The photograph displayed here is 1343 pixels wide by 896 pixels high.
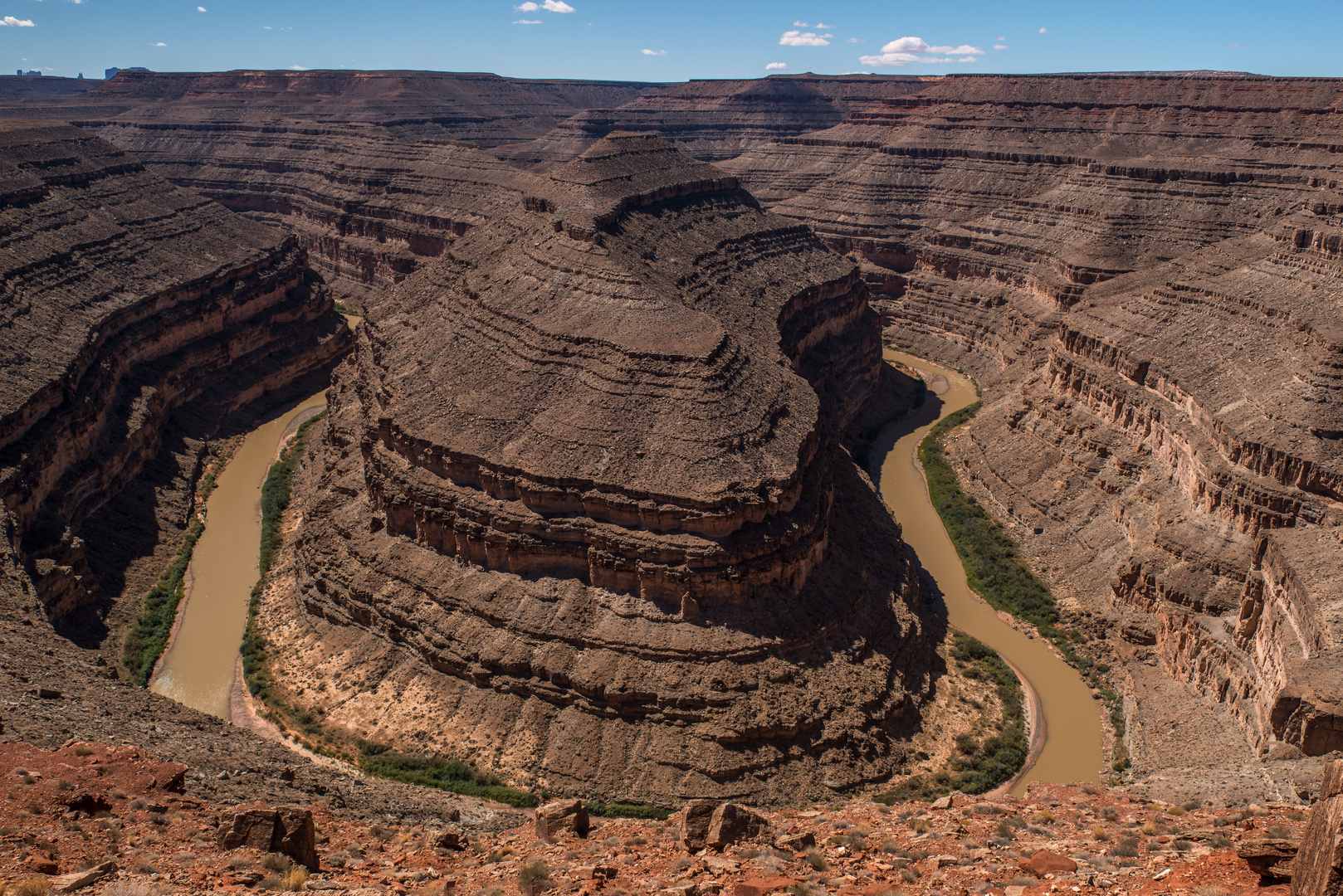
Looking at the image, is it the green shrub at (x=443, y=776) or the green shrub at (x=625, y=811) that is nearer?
the green shrub at (x=625, y=811)

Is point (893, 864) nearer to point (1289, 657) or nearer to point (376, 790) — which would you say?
point (376, 790)

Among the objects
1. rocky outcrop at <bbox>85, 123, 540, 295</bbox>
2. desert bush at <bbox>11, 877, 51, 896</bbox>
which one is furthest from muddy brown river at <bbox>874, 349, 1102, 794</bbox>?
rocky outcrop at <bbox>85, 123, 540, 295</bbox>

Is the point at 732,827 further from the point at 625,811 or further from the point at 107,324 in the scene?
the point at 107,324

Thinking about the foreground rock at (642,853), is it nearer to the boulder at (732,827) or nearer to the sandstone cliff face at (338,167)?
the boulder at (732,827)

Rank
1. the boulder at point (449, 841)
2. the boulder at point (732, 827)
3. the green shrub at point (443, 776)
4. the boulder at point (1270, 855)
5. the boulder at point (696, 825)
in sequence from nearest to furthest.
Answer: the boulder at point (1270, 855), the boulder at point (732, 827), the boulder at point (696, 825), the boulder at point (449, 841), the green shrub at point (443, 776)

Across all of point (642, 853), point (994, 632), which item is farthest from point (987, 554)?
point (642, 853)

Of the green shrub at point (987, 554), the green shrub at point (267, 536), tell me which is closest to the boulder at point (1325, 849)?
the green shrub at point (987, 554)

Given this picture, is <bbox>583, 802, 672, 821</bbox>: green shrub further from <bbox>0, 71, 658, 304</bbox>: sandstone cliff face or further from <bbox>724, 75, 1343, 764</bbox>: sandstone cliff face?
<bbox>0, 71, 658, 304</bbox>: sandstone cliff face
